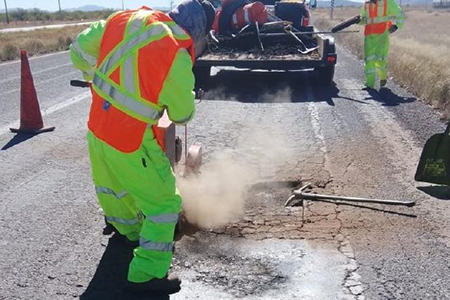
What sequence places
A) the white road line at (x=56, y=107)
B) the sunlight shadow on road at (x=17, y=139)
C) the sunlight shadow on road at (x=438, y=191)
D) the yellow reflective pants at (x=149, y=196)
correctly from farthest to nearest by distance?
the white road line at (x=56, y=107) < the sunlight shadow on road at (x=17, y=139) < the sunlight shadow on road at (x=438, y=191) < the yellow reflective pants at (x=149, y=196)

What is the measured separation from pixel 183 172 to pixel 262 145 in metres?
1.71

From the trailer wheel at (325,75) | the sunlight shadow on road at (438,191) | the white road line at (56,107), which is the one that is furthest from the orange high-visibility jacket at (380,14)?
the sunlight shadow on road at (438,191)

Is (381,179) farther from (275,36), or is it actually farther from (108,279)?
(275,36)

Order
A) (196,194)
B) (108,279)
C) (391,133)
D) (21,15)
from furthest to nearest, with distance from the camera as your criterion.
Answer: (21,15), (391,133), (196,194), (108,279)

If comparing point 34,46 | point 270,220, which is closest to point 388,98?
point 270,220

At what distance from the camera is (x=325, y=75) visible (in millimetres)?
10102

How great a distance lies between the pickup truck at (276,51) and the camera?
934 centimetres

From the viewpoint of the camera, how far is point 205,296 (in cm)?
310

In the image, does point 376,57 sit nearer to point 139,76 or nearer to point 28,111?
point 28,111

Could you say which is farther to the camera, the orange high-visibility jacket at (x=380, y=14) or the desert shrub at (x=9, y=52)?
the desert shrub at (x=9, y=52)

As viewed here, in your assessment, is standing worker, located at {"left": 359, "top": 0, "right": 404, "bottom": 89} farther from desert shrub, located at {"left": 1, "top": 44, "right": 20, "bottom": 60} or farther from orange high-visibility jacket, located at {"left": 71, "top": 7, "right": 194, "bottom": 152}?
desert shrub, located at {"left": 1, "top": 44, "right": 20, "bottom": 60}

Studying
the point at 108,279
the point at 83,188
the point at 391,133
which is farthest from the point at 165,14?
the point at 391,133

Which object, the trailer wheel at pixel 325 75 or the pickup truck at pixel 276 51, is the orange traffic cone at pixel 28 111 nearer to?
the pickup truck at pixel 276 51

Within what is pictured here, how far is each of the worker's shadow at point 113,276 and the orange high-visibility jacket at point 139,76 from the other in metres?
0.86
